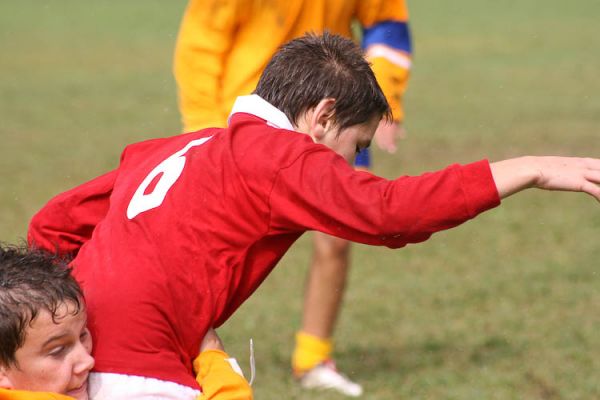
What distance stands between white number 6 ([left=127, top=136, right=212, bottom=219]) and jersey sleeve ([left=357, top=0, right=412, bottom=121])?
2.24 meters

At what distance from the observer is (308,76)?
122 inches

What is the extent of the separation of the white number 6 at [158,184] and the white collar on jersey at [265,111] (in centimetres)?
14

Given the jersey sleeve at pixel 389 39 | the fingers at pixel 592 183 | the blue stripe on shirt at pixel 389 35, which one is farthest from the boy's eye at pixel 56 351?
the blue stripe on shirt at pixel 389 35

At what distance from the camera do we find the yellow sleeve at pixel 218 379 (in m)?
2.85

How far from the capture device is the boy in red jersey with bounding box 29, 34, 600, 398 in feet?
8.89

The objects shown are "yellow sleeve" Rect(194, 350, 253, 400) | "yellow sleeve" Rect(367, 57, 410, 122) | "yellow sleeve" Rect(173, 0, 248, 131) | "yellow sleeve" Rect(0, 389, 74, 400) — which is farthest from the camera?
"yellow sleeve" Rect(367, 57, 410, 122)

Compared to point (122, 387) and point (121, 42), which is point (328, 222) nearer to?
point (122, 387)

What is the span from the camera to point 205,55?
4.89 metres

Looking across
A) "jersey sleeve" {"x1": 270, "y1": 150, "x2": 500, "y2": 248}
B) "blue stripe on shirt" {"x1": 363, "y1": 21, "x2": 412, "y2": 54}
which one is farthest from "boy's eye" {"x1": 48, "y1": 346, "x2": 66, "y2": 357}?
"blue stripe on shirt" {"x1": 363, "y1": 21, "x2": 412, "y2": 54}

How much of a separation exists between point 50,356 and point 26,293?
16cm

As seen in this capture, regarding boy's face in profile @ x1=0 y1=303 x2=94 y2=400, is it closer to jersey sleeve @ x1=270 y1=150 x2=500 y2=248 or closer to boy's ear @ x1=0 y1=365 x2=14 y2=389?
boy's ear @ x1=0 y1=365 x2=14 y2=389

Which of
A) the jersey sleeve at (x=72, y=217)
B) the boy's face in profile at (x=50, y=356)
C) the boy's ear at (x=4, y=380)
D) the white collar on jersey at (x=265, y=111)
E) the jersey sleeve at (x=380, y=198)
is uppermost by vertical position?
the white collar on jersey at (x=265, y=111)

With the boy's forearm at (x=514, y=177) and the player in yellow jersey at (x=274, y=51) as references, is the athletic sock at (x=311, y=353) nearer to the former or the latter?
the player in yellow jersey at (x=274, y=51)

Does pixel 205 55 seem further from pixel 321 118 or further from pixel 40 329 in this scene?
pixel 40 329
